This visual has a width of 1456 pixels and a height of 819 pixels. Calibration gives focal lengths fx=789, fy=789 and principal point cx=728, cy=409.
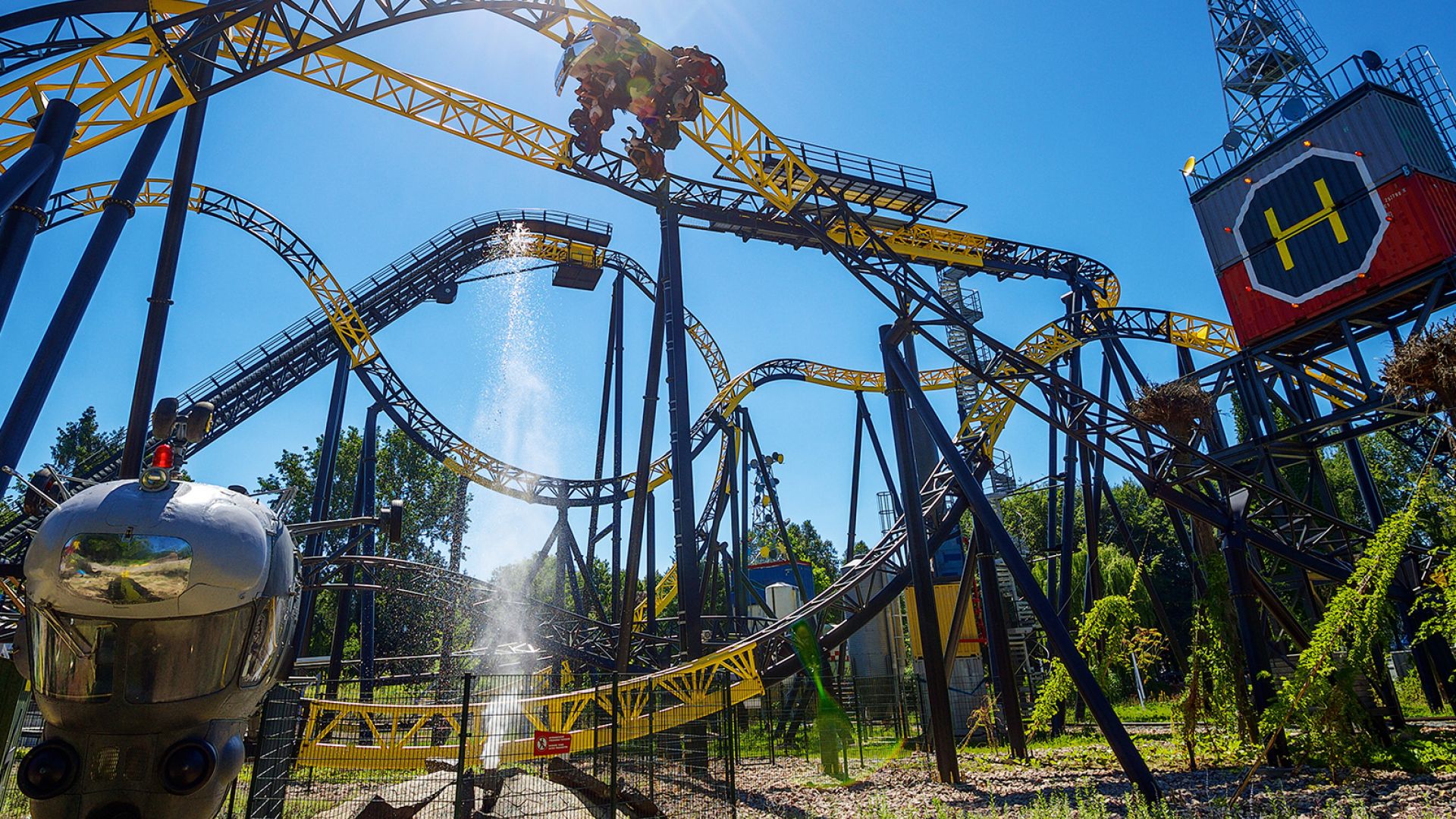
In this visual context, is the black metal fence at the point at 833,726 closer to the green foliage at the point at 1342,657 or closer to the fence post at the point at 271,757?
the green foliage at the point at 1342,657

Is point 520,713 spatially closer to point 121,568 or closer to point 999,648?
point 999,648

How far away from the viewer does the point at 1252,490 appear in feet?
35.0

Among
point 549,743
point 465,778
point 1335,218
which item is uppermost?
point 1335,218

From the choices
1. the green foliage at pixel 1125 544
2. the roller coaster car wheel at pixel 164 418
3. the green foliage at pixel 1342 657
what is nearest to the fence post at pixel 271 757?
the roller coaster car wheel at pixel 164 418

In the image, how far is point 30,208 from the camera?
6895 mm

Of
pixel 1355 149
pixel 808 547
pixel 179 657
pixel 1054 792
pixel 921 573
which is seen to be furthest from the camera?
pixel 808 547

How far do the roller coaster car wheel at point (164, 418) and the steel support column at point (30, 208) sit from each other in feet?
12.8

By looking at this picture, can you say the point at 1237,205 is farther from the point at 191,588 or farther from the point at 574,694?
the point at 191,588

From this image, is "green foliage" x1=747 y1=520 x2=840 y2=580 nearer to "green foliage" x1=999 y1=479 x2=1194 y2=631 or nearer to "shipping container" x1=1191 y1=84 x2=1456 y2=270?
"green foliage" x1=999 y1=479 x2=1194 y2=631

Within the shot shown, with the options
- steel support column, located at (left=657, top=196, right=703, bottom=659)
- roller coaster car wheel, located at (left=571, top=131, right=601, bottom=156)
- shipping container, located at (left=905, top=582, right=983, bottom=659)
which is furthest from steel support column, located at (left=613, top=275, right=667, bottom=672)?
shipping container, located at (left=905, top=582, right=983, bottom=659)

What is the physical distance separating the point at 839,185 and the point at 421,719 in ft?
40.8

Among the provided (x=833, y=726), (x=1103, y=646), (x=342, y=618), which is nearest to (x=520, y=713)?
(x=833, y=726)

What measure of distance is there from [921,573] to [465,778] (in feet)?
18.9

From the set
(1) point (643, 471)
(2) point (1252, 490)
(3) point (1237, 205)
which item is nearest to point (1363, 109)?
(3) point (1237, 205)
